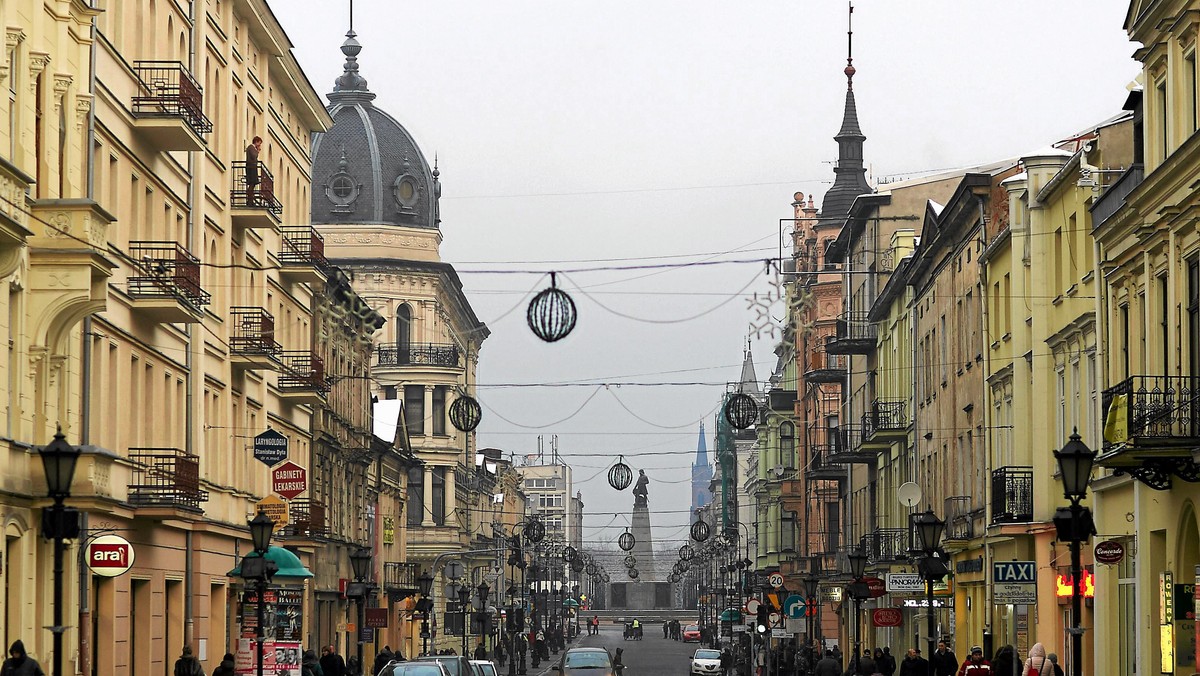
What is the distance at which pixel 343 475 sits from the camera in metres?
62.7

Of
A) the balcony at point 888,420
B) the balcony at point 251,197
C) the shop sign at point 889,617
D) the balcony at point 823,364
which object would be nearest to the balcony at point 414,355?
the balcony at point 823,364

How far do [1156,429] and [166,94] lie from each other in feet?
57.9

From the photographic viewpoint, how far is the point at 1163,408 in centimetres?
2470

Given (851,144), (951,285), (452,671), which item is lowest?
(452,671)

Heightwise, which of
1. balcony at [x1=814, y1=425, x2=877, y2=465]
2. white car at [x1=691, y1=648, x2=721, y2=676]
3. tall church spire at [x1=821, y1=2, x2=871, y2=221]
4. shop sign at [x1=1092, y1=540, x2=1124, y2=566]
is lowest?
white car at [x1=691, y1=648, x2=721, y2=676]

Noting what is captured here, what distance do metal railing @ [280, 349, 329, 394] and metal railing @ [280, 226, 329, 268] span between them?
239cm

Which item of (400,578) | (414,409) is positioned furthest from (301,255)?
(414,409)

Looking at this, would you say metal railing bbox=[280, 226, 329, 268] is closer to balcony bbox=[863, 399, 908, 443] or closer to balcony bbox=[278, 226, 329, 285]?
balcony bbox=[278, 226, 329, 285]

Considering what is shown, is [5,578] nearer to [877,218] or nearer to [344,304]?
[344,304]

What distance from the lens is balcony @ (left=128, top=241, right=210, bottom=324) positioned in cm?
3288

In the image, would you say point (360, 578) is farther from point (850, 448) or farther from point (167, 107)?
point (850, 448)

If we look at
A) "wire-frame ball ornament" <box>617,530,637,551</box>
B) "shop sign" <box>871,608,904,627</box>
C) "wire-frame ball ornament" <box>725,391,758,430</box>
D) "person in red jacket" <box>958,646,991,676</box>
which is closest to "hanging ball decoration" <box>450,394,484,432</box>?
"wire-frame ball ornament" <box>725,391,758,430</box>

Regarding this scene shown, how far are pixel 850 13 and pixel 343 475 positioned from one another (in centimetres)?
2483

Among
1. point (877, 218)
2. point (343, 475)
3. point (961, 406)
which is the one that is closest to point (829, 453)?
point (877, 218)
